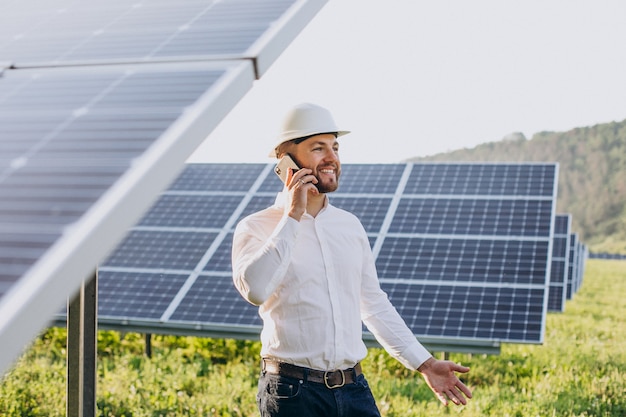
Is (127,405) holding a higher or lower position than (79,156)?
lower

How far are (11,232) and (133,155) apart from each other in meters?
0.43

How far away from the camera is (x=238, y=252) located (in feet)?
13.5

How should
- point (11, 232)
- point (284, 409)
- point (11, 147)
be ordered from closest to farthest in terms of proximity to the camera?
1. point (11, 232)
2. point (11, 147)
3. point (284, 409)

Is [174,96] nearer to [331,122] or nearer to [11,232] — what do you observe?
[11,232]

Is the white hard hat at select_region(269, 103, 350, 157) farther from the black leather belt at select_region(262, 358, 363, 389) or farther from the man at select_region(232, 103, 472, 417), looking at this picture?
the black leather belt at select_region(262, 358, 363, 389)

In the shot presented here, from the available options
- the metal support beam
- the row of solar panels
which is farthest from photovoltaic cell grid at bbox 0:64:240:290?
the row of solar panels

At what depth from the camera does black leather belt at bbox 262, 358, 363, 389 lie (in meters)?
4.05

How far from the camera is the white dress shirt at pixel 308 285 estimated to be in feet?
12.9

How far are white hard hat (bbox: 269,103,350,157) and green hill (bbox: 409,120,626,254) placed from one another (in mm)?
105701

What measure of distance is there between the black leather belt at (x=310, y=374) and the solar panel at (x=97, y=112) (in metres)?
1.31

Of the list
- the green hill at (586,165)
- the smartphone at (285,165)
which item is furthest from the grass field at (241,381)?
the green hill at (586,165)

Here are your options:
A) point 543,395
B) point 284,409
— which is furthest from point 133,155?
point 543,395

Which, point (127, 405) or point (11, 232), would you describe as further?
point (127, 405)

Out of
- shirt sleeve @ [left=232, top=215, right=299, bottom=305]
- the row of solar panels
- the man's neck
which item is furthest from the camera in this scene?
the row of solar panels
